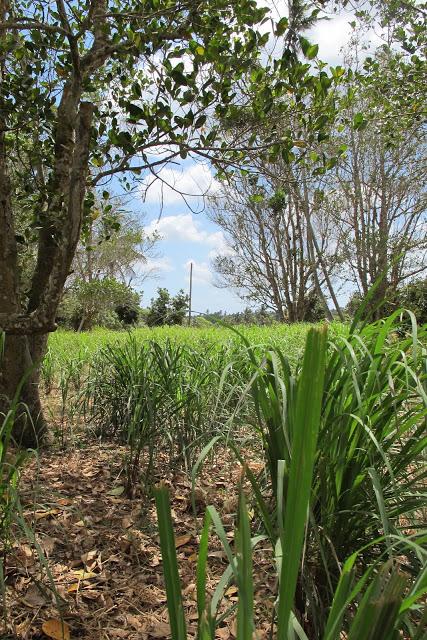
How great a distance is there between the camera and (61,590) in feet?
4.76

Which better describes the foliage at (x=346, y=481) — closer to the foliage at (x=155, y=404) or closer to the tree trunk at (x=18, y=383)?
the foliage at (x=155, y=404)

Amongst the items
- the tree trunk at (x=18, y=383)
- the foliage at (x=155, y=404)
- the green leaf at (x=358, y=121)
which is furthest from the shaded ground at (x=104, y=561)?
the green leaf at (x=358, y=121)

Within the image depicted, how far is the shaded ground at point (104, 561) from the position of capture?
1335 millimetres

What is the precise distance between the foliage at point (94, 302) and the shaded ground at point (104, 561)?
1101 centimetres

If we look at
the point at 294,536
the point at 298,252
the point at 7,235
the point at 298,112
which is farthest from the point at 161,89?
the point at 298,252

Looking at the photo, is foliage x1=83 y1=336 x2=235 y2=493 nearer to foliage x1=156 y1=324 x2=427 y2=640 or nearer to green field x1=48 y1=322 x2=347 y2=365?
green field x1=48 y1=322 x2=347 y2=365

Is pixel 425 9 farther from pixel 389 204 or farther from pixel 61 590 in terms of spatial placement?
pixel 389 204

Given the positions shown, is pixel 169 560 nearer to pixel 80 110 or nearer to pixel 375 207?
pixel 80 110

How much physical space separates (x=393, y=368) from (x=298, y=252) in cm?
1635

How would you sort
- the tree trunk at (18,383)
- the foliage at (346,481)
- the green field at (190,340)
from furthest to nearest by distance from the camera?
the green field at (190,340), the tree trunk at (18,383), the foliage at (346,481)

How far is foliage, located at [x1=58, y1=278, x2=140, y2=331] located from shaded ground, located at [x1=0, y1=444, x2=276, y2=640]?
11008 millimetres

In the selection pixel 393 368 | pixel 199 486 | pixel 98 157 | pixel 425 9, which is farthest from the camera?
pixel 425 9

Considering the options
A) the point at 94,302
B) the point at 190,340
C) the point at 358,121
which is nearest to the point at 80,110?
the point at 358,121

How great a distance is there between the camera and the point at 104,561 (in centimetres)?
164
